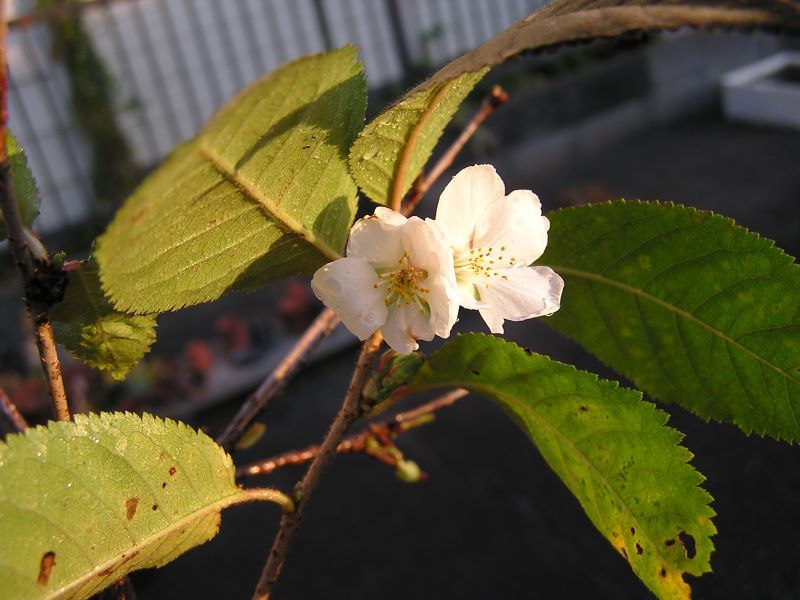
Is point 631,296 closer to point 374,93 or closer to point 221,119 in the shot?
point 221,119

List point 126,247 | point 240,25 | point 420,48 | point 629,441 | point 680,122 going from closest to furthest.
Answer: point 126,247, point 629,441, point 240,25, point 420,48, point 680,122

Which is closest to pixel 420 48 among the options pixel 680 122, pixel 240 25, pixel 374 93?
pixel 374 93

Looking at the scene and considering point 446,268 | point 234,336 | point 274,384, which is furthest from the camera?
point 234,336

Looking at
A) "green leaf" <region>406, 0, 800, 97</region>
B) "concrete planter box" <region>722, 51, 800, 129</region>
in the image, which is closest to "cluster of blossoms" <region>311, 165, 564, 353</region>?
"green leaf" <region>406, 0, 800, 97</region>

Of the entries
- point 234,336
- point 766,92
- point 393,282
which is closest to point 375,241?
point 393,282

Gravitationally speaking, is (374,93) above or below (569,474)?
below

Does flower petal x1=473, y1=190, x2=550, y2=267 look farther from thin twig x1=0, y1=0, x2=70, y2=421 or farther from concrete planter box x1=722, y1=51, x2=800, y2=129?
concrete planter box x1=722, y1=51, x2=800, y2=129

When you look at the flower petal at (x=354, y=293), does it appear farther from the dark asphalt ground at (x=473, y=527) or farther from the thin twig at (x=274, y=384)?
the dark asphalt ground at (x=473, y=527)

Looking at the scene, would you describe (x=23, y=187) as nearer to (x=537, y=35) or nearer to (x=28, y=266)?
(x=28, y=266)
